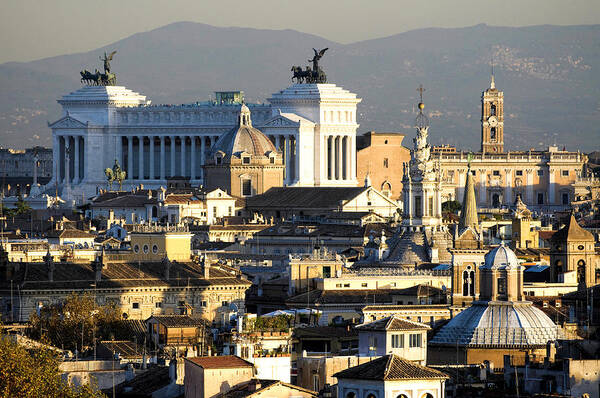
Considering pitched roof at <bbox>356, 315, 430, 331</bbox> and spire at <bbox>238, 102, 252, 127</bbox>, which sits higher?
spire at <bbox>238, 102, 252, 127</bbox>

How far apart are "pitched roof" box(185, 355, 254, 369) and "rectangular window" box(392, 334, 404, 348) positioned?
541 centimetres

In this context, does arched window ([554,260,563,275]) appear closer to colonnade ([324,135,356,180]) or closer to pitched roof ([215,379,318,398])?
pitched roof ([215,379,318,398])

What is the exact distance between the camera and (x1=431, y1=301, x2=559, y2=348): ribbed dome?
53.2 metres

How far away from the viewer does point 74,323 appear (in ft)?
209

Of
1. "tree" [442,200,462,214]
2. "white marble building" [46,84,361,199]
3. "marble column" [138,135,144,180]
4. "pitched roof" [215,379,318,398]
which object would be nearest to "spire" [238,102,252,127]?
"tree" [442,200,462,214]

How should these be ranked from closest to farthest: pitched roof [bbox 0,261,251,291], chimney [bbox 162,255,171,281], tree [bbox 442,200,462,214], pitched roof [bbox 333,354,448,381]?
pitched roof [bbox 333,354,448,381]
pitched roof [bbox 0,261,251,291]
chimney [bbox 162,255,171,281]
tree [bbox 442,200,462,214]

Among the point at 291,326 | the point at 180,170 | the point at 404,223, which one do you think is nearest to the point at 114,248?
the point at 404,223

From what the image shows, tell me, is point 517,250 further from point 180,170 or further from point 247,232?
point 180,170

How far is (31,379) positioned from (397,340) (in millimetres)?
9573

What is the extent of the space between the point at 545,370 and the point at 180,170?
14815 centimetres

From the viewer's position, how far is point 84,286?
2891 inches

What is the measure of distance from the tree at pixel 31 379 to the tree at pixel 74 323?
1346 cm

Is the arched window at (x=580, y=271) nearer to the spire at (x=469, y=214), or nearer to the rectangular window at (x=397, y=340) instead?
the spire at (x=469, y=214)

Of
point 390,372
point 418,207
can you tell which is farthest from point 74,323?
point 418,207
